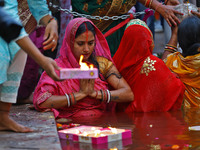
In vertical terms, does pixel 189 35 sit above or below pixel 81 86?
above

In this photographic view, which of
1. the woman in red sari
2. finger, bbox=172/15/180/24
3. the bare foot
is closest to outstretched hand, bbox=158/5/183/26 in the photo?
finger, bbox=172/15/180/24

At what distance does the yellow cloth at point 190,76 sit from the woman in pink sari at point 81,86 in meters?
0.80

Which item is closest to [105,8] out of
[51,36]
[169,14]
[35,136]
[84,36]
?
[169,14]

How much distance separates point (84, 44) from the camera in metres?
4.61

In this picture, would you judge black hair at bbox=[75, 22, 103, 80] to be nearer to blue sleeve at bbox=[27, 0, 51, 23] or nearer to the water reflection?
the water reflection

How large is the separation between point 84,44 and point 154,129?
4.36ft

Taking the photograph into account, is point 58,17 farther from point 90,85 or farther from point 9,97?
point 9,97

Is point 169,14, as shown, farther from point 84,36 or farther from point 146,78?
point 84,36

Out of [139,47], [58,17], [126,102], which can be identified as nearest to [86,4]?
[58,17]

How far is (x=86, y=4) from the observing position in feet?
18.6

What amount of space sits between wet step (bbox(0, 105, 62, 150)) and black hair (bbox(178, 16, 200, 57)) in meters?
2.06

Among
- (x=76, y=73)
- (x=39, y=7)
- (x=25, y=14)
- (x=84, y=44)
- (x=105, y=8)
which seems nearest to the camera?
(x=76, y=73)

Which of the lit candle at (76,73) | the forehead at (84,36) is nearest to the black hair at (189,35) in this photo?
the forehead at (84,36)

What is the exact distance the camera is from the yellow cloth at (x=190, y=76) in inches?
202
